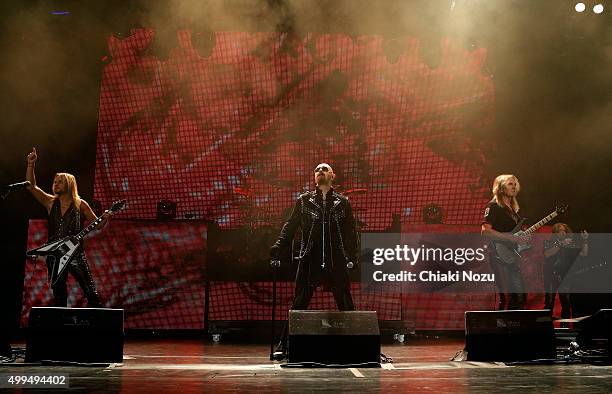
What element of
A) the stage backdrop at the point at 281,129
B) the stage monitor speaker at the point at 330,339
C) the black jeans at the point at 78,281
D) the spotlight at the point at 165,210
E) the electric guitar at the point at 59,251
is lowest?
the stage monitor speaker at the point at 330,339

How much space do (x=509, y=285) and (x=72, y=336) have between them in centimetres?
341

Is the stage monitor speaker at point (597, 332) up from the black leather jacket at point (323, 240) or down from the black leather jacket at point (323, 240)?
down

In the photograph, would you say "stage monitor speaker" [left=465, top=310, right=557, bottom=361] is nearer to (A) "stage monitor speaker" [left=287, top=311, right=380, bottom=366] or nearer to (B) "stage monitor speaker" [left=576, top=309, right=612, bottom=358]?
(B) "stage monitor speaker" [left=576, top=309, right=612, bottom=358]

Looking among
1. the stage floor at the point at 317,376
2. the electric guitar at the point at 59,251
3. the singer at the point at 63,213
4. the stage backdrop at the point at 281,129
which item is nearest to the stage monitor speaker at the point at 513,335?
the stage floor at the point at 317,376

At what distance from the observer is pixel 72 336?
4.28 m

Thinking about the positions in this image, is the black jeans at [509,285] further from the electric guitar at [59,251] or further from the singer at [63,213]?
the electric guitar at [59,251]

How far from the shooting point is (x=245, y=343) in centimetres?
692

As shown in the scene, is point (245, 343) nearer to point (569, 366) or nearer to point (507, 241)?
point (507, 241)

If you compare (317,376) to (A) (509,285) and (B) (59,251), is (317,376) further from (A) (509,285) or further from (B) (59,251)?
(B) (59,251)

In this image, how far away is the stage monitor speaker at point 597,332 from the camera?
14.7 ft

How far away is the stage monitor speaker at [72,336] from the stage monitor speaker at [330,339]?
1.28 meters

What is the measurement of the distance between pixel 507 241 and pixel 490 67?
3371mm
